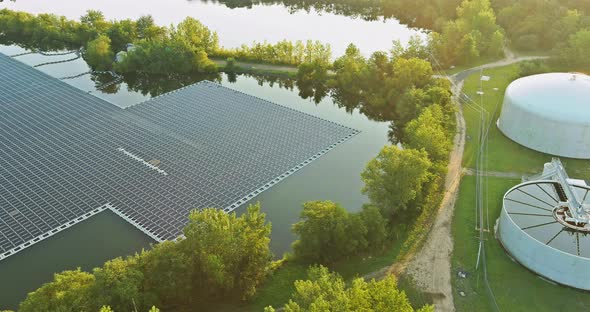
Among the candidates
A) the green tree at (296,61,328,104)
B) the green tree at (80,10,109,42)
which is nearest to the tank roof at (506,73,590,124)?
the green tree at (296,61,328,104)

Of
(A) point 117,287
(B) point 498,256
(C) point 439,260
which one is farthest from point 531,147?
(A) point 117,287

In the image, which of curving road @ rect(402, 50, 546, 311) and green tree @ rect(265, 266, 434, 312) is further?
curving road @ rect(402, 50, 546, 311)

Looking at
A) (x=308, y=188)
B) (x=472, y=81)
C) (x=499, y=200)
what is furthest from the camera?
(x=472, y=81)

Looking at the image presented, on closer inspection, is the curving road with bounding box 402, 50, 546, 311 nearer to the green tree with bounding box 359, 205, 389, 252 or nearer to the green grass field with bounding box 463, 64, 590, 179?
the green tree with bounding box 359, 205, 389, 252

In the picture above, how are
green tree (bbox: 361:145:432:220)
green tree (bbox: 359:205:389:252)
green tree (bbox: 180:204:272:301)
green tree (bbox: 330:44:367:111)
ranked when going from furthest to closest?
green tree (bbox: 330:44:367:111) < green tree (bbox: 361:145:432:220) < green tree (bbox: 359:205:389:252) < green tree (bbox: 180:204:272:301)

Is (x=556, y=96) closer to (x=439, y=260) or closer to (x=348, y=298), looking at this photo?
(x=439, y=260)

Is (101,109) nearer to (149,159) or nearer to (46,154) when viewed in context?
(46,154)

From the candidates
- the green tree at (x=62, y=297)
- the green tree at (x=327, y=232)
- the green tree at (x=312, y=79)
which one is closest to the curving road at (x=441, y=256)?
the green tree at (x=327, y=232)

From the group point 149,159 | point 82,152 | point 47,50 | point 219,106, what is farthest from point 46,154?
point 47,50
